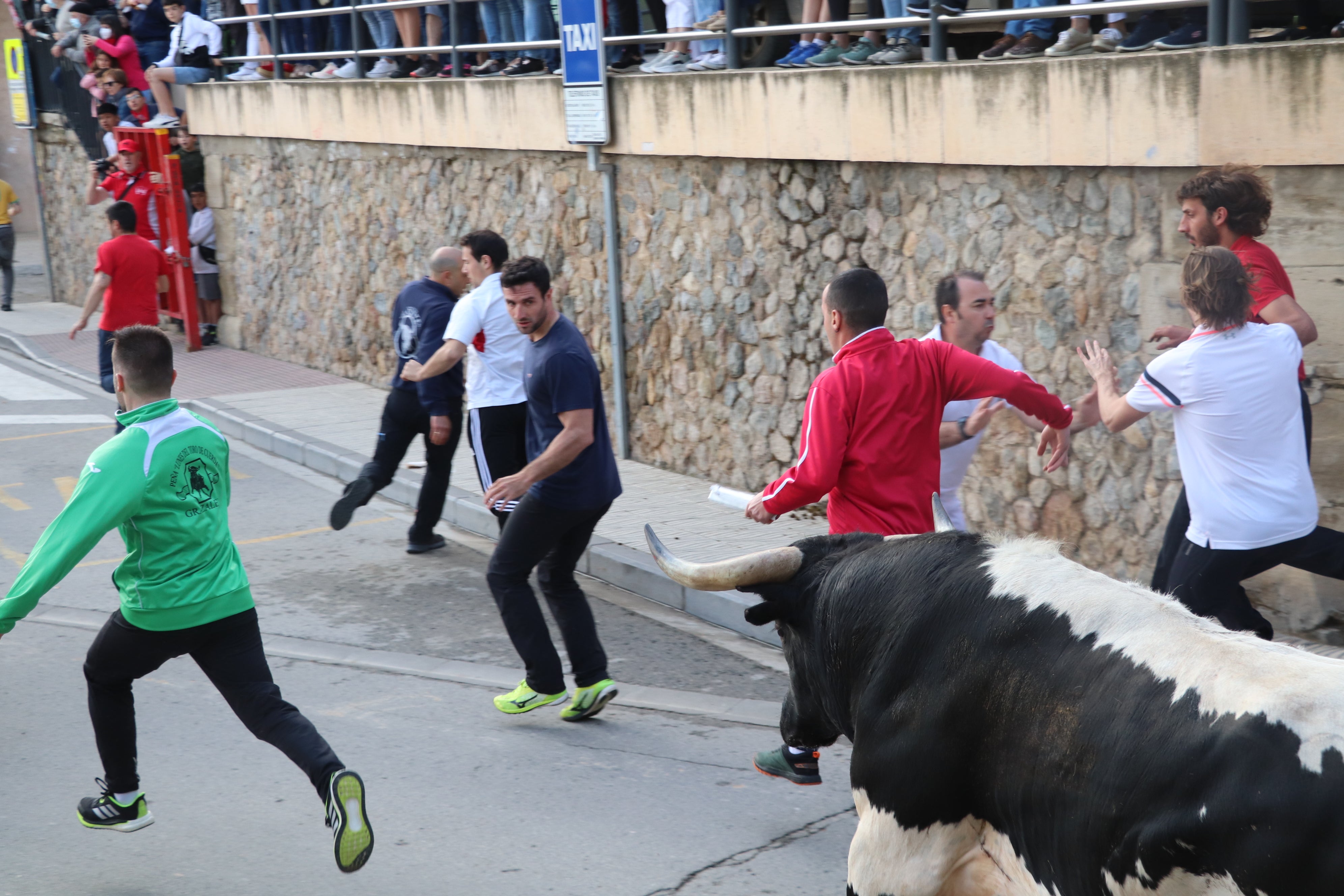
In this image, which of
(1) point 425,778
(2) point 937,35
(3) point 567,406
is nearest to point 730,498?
(3) point 567,406

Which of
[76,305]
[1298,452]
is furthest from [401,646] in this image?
[76,305]

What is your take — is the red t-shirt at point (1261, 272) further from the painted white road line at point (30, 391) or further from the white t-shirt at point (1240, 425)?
the painted white road line at point (30, 391)

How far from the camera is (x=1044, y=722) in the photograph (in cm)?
267

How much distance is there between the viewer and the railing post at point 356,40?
13.2 metres

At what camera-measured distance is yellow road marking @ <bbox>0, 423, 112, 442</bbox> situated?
12031 mm

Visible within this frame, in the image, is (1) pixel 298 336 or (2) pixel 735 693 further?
(1) pixel 298 336

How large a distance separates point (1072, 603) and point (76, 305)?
21.2m

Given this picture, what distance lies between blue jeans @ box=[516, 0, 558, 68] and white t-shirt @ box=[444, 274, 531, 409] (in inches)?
178

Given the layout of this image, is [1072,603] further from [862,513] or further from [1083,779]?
[862,513]

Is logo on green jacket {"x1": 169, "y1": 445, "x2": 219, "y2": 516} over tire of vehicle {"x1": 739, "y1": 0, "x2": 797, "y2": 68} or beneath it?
beneath

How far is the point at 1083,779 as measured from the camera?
2562 millimetres

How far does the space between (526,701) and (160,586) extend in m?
1.90

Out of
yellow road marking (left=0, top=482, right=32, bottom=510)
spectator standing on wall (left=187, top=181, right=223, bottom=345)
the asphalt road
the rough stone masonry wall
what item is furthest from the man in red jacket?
spectator standing on wall (left=187, top=181, right=223, bottom=345)

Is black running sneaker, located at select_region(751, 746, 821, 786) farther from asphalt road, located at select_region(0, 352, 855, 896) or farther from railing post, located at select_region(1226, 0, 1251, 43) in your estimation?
railing post, located at select_region(1226, 0, 1251, 43)
